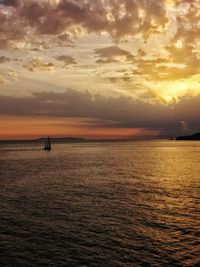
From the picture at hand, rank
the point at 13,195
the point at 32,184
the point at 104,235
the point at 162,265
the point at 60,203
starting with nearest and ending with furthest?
the point at 162,265 → the point at 104,235 → the point at 60,203 → the point at 13,195 → the point at 32,184

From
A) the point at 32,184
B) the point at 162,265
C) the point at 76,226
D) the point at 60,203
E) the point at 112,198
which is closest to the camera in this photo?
the point at 162,265

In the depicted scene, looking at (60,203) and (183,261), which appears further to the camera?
(60,203)

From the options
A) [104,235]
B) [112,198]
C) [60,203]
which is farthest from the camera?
[112,198]

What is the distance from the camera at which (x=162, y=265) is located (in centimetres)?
2003

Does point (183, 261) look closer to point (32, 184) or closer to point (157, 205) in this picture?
point (157, 205)

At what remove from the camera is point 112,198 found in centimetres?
4081

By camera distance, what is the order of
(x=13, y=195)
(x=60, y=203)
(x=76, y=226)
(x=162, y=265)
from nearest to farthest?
(x=162, y=265), (x=76, y=226), (x=60, y=203), (x=13, y=195)

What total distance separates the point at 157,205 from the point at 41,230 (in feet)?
49.4

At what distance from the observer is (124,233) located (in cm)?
2644

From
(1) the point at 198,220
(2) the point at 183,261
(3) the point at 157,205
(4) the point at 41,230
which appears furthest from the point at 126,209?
(2) the point at 183,261

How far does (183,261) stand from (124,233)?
6.64m

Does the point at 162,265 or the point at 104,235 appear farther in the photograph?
the point at 104,235

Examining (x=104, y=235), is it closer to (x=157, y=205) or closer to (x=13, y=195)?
(x=157, y=205)

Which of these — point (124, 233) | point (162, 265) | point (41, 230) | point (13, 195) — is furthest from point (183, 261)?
point (13, 195)
